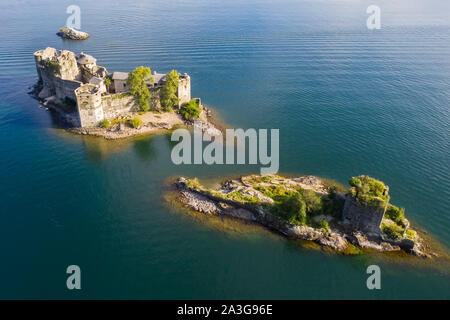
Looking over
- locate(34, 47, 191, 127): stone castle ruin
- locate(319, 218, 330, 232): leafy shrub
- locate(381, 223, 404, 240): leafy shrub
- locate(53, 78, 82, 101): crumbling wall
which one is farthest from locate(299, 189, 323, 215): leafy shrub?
locate(53, 78, 82, 101): crumbling wall

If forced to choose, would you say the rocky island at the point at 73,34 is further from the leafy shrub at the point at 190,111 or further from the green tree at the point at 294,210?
the green tree at the point at 294,210

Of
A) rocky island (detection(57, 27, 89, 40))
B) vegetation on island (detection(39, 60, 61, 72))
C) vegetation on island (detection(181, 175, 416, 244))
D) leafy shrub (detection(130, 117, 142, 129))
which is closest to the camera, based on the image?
vegetation on island (detection(181, 175, 416, 244))

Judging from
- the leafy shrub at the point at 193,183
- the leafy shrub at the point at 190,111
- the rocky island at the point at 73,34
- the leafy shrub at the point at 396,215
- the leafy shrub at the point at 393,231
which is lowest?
the leafy shrub at the point at 393,231

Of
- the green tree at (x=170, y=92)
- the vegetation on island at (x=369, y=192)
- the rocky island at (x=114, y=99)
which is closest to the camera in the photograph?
the vegetation on island at (x=369, y=192)

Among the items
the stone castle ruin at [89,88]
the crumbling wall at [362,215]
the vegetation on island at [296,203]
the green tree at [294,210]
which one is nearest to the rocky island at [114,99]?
the stone castle ruin at [89,88]

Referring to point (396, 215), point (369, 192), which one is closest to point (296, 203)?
point (369, 192)

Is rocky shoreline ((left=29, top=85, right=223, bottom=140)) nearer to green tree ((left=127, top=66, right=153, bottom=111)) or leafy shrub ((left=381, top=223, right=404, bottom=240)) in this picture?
green tree ((left=127, top=66, right=153, bottom=111))
